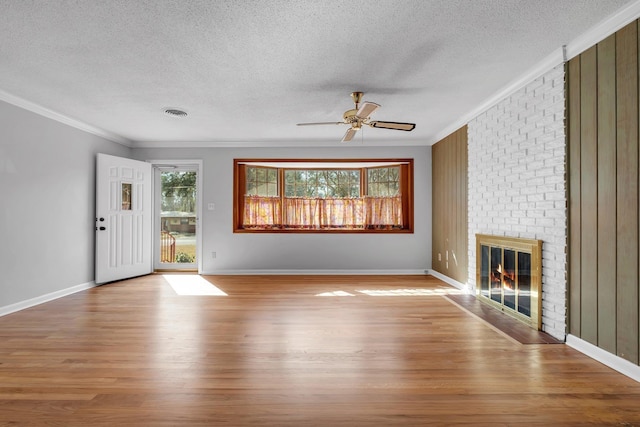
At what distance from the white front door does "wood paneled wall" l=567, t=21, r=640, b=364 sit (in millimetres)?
5637

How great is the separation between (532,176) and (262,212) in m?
4.40

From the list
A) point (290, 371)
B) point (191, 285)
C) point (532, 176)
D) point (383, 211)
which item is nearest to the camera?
point (290, 371)

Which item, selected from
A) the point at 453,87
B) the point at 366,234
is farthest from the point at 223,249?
the point at 453,87

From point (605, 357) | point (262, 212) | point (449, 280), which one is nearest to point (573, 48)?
point (605, 357)

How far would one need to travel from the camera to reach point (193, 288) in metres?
4.95

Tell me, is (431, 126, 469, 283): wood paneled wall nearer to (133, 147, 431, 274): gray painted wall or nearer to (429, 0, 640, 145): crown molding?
(133, 147, 431, 274): gray painted wall

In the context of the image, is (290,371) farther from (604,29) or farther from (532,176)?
(604,29)

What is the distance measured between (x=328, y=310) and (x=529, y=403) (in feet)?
7.07

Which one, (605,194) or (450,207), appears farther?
(450,207)

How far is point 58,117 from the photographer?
4387 mm

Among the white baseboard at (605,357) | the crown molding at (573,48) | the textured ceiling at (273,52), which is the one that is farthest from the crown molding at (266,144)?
the white baseboard at (605,357)

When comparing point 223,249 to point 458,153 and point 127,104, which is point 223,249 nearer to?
point 127,104

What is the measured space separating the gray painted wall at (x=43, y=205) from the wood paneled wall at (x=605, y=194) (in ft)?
17.5

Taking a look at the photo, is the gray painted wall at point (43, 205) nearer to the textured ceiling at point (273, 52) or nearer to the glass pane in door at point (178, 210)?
the textured ceiling at point (273, 52)
